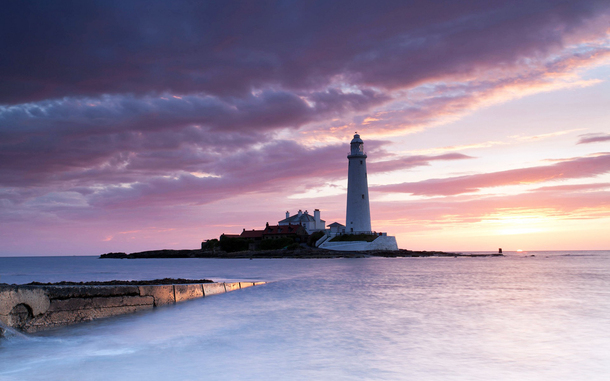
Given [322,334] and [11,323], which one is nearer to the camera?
[11,323]

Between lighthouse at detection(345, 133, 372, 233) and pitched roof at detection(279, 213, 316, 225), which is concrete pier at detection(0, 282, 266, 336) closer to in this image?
lighthouse at detection(345, 133, 372, 233)

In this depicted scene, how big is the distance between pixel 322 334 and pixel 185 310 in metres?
4.75

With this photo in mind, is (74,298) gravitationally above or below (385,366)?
above

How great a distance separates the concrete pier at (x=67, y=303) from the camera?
8.28 metres

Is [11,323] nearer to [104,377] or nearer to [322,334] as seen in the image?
[104,377]

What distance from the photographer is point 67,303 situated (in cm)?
948

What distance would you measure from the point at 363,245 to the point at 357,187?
727cm

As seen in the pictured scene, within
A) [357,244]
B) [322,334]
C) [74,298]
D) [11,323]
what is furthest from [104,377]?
[357,244]

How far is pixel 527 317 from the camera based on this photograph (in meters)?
12.6

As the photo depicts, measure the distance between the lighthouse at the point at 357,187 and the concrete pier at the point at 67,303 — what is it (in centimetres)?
4072

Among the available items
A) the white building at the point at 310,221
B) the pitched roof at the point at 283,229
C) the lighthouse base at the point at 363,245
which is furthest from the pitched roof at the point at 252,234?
the lighthouse base at the point at 363,245

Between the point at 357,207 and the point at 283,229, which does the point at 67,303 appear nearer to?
the point at 357,207

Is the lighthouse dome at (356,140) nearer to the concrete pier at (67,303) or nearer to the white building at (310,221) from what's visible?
the white building at (310,221)

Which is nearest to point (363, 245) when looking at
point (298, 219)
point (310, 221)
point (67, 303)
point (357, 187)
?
point (357, 187)
